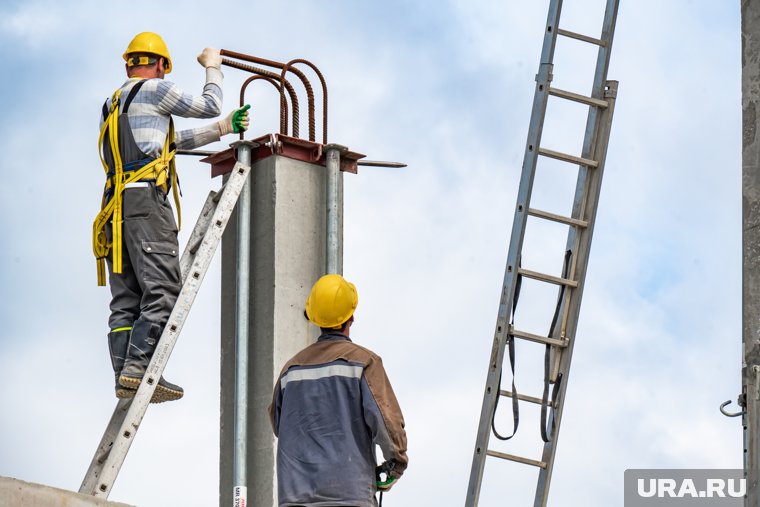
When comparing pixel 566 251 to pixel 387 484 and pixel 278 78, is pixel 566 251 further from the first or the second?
pixel 387 484

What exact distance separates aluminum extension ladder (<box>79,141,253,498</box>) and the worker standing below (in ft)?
6.30

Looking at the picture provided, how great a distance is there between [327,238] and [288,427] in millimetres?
3409

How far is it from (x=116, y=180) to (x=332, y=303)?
2.52 meters

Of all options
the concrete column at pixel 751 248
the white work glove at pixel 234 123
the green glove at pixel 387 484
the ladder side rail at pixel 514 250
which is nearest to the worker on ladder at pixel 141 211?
the white work glove at pixel 234 123

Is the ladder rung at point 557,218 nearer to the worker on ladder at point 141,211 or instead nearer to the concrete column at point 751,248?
the worker on ladder at point 141,211

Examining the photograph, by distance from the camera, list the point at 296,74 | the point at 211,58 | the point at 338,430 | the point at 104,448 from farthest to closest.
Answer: the point at 296,74
the point at 211,58
the point at 104,448
the point at 338,430

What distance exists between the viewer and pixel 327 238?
34.1ft

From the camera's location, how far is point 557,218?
10.1 meters

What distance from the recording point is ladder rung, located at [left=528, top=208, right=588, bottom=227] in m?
9.93

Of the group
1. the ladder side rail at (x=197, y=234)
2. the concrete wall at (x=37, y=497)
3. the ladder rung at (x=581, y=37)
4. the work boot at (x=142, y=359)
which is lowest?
the concrete wall at (x=37, y=497)

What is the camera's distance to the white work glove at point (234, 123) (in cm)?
966

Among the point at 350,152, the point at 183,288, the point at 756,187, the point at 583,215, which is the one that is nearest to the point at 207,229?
the point at 183,288

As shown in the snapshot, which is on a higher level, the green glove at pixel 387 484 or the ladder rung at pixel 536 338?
the ladder rung at pixel 536 338

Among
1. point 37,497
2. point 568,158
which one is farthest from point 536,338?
point 37,497
